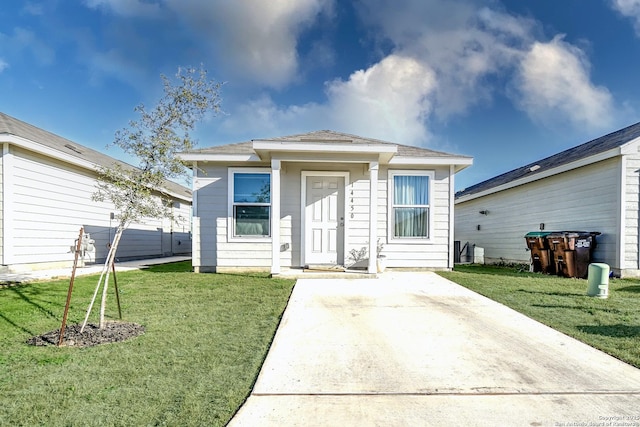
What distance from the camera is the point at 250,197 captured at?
8.63m

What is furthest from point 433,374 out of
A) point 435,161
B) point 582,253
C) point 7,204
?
point 7,204

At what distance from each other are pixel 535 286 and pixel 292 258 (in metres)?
5.13

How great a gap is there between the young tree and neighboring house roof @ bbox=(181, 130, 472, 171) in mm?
3090

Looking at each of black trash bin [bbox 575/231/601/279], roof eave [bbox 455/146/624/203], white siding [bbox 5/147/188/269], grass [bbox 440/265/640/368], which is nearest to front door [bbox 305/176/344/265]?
grass [bbox 440/265/640/368]

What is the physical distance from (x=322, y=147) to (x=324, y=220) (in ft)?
6.18

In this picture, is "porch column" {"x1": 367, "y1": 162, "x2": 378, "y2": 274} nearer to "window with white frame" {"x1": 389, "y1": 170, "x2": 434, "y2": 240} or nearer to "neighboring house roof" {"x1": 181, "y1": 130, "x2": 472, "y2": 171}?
"neighboring house roof" {"x1": 181, "y1": 130, "x2": 472, "y2": 171}

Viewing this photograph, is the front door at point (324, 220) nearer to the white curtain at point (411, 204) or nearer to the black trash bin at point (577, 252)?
the white curtain at point (411, 204)

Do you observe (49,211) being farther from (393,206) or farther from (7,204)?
(393,206)

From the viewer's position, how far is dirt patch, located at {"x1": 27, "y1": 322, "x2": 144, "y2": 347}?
366 centimetres

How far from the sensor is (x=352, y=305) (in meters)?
5.43

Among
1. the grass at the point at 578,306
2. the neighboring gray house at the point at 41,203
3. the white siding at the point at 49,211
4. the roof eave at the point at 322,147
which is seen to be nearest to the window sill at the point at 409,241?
the grass at the point at 578,306

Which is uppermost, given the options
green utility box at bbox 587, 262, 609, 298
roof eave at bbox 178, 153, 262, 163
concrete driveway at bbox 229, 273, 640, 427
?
roof eave at bbox 178, 153, 262, 163

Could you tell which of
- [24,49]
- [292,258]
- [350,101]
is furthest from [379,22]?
[24,49]

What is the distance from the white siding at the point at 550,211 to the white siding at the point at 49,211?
44.4ft
